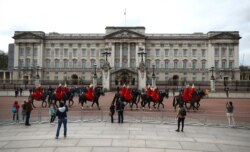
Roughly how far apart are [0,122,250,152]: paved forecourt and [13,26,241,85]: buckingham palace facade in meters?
77.2

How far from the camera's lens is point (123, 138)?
47.3ft

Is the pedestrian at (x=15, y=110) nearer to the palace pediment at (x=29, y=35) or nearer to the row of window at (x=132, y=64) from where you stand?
the row of window at (x=132, y=64)

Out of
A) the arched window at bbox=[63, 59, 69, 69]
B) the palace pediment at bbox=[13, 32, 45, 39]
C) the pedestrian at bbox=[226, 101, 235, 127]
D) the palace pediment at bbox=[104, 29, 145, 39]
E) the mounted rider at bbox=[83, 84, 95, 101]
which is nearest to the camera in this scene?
the pedestrian at bbox=[226, 101, 235, 127]

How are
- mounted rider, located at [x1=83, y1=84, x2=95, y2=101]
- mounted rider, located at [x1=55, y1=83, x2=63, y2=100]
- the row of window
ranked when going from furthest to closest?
the row of window → mounted rider, located at [x1=55, y1=83, x2=63, y2=100] → mounted rider, located at [x1=83, y1=84, x2=95, y2=101]

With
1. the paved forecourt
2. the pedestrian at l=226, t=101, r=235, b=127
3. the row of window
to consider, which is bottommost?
the paved forecourt

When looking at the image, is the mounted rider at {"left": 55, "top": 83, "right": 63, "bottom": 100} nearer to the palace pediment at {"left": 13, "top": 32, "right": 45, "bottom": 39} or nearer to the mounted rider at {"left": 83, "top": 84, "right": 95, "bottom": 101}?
the mounted rider at {"left": 83, "top": 84, "right": 95, "bottom": 101}

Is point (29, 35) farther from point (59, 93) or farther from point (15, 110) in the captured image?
point (15, 110)

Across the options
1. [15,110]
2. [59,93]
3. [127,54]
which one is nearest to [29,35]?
[127,54]

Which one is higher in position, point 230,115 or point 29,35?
point 29,35

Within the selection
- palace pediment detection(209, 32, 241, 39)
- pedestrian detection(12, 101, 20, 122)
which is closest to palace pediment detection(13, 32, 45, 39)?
palace pediment detection(209, 32, 241, 39)

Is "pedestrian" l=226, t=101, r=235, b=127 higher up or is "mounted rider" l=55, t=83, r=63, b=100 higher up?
"mounted rider" l=55, t=83, r=63, b=100

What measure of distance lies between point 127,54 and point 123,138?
82603 millimetres

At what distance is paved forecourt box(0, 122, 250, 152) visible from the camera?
12492 millimetres

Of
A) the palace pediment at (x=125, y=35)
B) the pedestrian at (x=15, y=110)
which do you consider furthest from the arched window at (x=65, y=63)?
the pedestrian at (x=15, y=110)
